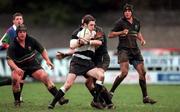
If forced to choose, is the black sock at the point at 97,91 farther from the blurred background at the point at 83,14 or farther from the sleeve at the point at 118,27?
the blurred background at the point at 83,14

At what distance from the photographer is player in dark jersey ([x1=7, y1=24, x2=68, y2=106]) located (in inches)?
602

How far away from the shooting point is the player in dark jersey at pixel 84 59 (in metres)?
14.8

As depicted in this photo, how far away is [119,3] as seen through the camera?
43812mm

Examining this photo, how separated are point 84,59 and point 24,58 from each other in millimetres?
1433

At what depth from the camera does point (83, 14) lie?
43.8 metres

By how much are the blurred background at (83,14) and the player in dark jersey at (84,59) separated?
2579cm

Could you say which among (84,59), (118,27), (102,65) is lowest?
(102,65)

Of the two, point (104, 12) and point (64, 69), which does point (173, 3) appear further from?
→ point (64, 69)

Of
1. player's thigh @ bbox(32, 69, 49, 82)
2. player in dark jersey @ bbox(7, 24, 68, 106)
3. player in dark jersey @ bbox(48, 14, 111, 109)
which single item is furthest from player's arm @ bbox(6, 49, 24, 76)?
player in dark jersey @ bbox(48, 14, 111, 109)

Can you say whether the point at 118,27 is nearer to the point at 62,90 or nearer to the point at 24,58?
the point at 24,58

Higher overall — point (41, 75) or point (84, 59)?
point (84, 59)

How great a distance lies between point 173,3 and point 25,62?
28.7 meters

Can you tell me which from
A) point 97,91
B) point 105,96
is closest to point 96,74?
point 97,91

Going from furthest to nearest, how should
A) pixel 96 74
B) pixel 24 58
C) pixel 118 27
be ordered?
pixel 118 27 → pixel 24 58 → pixel 96 74
